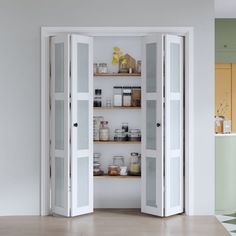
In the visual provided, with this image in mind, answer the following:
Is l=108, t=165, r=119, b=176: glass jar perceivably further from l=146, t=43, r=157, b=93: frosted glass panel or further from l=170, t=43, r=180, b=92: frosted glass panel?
l=170, t=43, r=180, b=92: frosted glass panel

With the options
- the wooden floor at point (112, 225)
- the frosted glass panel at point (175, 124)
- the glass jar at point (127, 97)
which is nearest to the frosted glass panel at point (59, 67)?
the glass jar at point (127, 97)

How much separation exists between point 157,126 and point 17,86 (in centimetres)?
180

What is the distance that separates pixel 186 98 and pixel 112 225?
1807 millimetres

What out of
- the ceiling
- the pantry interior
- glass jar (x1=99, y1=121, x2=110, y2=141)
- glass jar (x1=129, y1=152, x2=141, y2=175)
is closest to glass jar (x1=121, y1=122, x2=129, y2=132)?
the pantry interior

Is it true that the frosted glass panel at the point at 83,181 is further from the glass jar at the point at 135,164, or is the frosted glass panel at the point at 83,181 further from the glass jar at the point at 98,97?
the glass jar at the point at 98,97

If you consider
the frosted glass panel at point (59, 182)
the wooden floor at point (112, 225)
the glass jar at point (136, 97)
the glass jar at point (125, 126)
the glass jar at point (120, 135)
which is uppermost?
the glass jar at point (136, 97)

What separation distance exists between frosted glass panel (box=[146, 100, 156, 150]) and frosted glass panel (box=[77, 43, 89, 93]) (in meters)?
0.81

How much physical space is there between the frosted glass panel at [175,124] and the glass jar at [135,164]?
0.74 m

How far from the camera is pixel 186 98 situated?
6156mm

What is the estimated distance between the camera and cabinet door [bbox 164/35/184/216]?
235 inches

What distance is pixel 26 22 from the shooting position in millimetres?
6137

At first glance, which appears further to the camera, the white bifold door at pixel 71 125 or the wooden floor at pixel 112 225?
the white bifold door at pixel 71 125

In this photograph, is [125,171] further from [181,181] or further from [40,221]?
[40,221]

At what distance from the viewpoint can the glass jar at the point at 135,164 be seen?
6.60 metres
